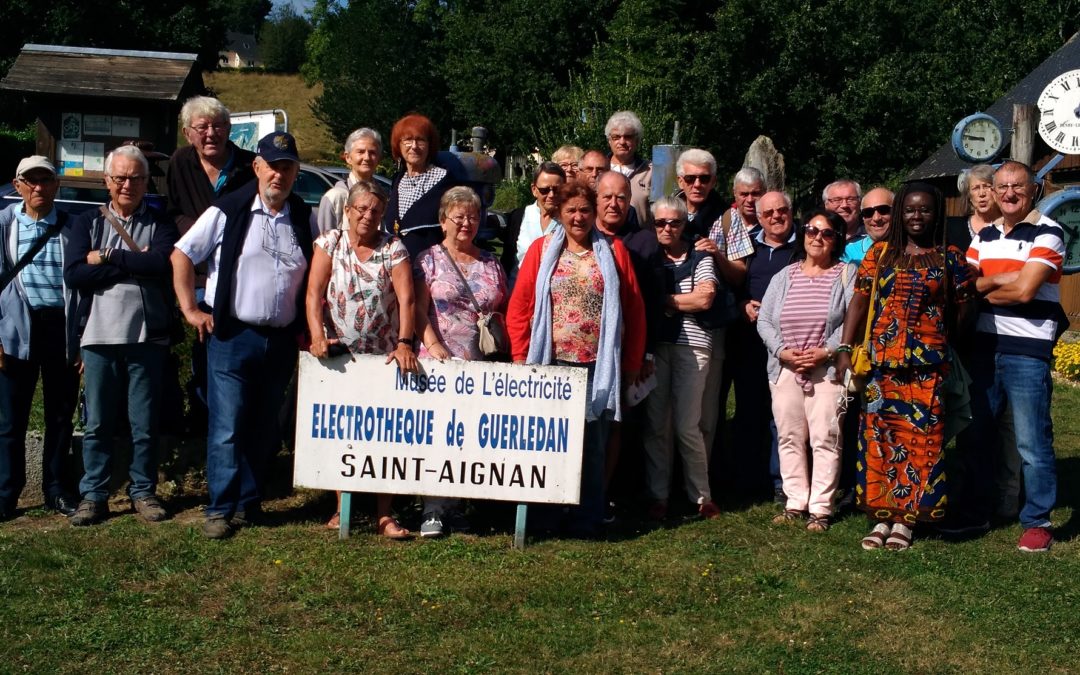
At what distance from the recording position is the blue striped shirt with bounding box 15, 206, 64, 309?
257 inches

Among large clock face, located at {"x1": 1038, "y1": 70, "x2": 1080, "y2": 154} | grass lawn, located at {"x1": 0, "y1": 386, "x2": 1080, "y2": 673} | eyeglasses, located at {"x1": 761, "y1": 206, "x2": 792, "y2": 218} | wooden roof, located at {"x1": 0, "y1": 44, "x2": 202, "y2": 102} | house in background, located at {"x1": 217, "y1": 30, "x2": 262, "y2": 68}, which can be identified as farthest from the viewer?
house in background, located at {"x1": 217, "y1": 30, "x2": 262, "y2": 68}

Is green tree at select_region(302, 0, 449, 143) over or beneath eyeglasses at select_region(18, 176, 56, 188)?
over

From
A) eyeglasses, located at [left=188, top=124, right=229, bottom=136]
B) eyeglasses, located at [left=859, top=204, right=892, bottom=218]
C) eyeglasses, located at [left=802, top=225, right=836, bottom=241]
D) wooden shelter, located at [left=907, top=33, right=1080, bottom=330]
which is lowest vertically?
eyeglasses, located at [left=802, top=225, right=836, bottom=241]

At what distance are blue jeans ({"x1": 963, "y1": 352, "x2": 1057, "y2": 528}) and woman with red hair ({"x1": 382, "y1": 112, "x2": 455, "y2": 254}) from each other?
3100mm

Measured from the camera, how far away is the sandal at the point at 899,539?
6402mm

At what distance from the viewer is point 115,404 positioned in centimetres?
652

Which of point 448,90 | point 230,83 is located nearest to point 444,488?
point 448,90

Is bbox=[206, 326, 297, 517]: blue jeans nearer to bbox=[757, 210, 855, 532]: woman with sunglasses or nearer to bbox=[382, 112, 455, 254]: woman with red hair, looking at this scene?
bbox=[382, 112, 455, 254]: woman with red hair

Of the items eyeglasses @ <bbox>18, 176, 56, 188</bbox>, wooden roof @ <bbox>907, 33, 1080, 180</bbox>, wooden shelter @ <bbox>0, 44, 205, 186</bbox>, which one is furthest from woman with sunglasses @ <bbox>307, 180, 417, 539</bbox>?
wooden roof @ <bbox>907, 33, 1080, 180</bbox>

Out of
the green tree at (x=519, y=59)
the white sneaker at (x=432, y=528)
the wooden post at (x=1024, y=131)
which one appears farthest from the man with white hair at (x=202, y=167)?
the green tree at (x=519, y=59)

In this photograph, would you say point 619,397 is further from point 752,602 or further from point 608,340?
point 752,602

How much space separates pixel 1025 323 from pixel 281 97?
7179 centimetres

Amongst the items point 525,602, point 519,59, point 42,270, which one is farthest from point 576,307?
point 519,59

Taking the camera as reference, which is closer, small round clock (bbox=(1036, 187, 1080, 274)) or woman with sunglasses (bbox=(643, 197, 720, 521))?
woman with sunglasses (bbox=(643, 197, 720, 521))
